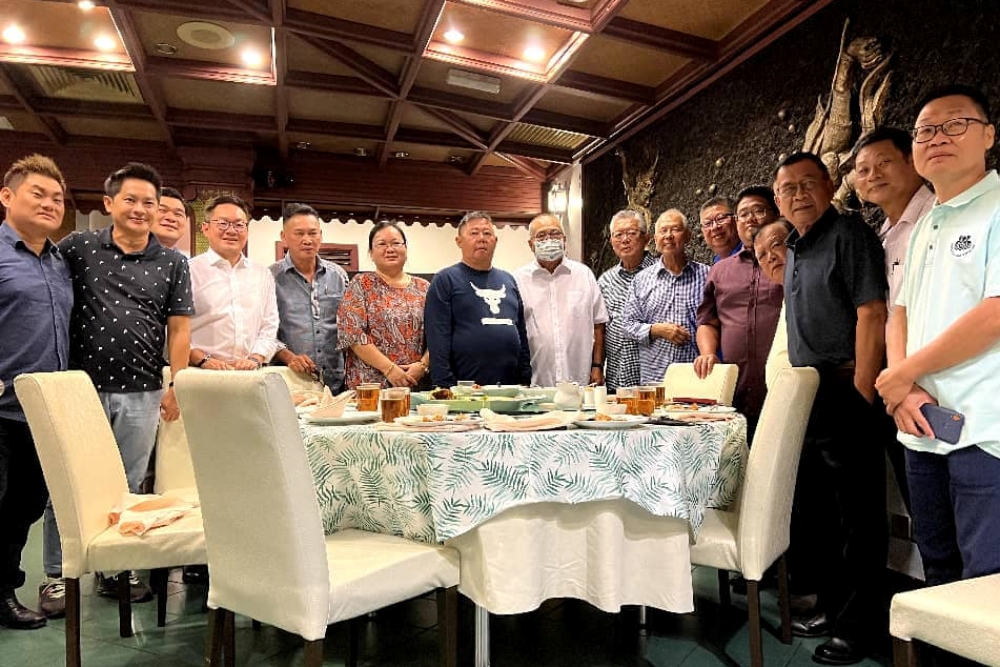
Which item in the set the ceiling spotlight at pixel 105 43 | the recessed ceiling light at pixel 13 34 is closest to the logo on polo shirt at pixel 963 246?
the ceiling spotlight at pixel 105 43

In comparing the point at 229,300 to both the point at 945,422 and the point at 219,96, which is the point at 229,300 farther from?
the point at 219,96

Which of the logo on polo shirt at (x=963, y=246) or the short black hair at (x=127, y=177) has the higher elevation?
the short black hair at (x=127, y=177)

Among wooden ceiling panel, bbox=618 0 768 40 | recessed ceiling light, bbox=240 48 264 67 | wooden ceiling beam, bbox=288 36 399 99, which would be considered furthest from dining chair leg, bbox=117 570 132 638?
recessed ceiling light, bbox=240 48 264 67

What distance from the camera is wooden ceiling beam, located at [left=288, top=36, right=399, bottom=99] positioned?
4688mm

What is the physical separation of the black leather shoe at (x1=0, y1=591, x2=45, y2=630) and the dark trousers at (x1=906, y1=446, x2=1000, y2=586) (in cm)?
291

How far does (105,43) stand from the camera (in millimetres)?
4773

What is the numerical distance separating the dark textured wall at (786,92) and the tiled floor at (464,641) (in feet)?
6.96

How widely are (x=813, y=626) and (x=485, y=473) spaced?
1.45 meters

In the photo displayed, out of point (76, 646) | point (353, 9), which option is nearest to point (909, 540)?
point (76, 646)

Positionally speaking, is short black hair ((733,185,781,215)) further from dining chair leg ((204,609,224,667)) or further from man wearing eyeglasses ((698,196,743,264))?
dining chair leg ((204,609,224,667))

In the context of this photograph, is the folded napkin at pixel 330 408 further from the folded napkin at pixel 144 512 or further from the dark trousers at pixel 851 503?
the dark trousers at pixel 851 503

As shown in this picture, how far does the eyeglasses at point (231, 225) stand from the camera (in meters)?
3.27

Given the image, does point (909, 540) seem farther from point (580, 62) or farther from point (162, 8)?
point (162, 8)

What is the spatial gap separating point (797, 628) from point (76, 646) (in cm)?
229
